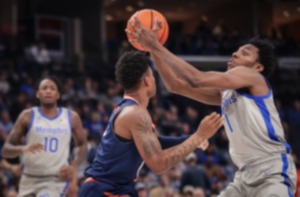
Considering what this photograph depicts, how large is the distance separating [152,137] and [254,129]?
1.01m

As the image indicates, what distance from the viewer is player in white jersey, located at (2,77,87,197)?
802 cm

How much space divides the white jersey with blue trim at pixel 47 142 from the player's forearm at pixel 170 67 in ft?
9.84

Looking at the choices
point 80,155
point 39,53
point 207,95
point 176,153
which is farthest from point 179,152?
point 39,53

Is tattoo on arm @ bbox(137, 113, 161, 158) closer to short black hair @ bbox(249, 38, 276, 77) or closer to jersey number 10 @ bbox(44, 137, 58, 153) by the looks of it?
short black hair @ bbox(249, 38, 276, 77)

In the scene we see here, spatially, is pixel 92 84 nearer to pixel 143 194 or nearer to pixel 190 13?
pixel 143 194

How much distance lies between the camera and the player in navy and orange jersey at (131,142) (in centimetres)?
508

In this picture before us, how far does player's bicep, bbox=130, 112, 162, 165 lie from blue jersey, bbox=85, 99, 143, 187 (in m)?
0.15

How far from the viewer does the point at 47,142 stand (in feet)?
26.8

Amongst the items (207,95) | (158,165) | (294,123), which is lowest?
(294,123)

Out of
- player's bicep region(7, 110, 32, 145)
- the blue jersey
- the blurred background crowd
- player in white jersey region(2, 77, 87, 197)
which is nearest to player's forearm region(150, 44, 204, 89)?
the blue jersey

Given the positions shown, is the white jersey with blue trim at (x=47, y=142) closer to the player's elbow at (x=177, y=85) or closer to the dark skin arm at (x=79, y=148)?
the dark skin arm at (x=79, y=148)

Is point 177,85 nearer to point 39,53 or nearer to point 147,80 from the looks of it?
point 147,80

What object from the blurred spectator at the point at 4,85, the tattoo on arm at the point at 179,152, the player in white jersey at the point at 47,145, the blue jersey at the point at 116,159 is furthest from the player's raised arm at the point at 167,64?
the blurred spectator at the point at 4,85

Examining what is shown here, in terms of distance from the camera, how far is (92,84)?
18234 mm
